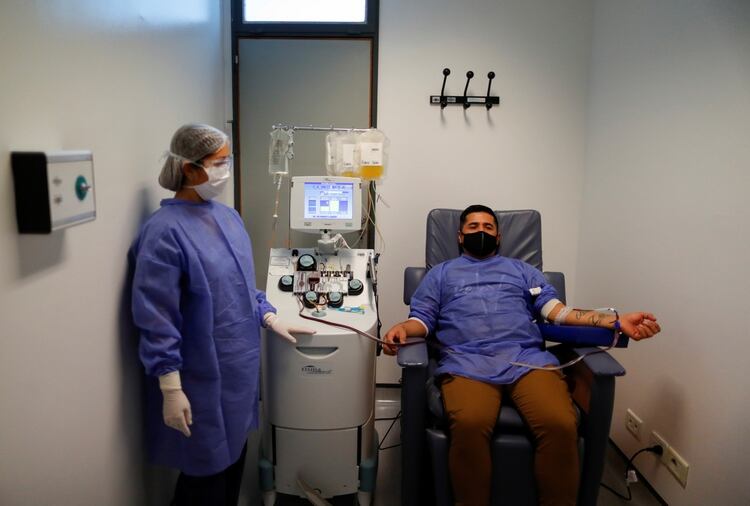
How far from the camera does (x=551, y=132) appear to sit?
8.34ft

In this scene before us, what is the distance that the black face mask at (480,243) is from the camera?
1997 millimetres

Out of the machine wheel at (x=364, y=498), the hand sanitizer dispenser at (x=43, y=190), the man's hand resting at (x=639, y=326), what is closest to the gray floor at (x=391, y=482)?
the machine wheel at (x=364, y=498)

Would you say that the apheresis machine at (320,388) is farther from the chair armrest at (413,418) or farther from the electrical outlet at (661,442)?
the electrical outlet at (661,442)

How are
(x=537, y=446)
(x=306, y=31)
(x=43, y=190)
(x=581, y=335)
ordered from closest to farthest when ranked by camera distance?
(x=43, y=190) → (x=537, y=446) → (x=581, y=335) → (x=306, y=31)

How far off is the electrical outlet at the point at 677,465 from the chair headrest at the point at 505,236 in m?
0.84

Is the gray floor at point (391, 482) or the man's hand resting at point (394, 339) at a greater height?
the man's hand resting at point (394, 339)

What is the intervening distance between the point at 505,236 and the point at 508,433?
34.9 inches

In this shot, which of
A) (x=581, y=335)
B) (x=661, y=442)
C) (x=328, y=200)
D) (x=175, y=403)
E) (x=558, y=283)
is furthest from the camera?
(x=558, y=283)

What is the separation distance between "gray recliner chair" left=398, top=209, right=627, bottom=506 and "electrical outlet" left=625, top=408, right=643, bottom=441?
464 millimetres

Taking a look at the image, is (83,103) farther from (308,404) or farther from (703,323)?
(703,323)

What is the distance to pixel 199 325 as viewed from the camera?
1303 mm

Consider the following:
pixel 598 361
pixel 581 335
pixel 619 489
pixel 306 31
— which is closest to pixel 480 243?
pixel 581 335

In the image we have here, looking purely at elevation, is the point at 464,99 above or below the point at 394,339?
above

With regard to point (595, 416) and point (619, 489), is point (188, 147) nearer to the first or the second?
point (595, 416)
